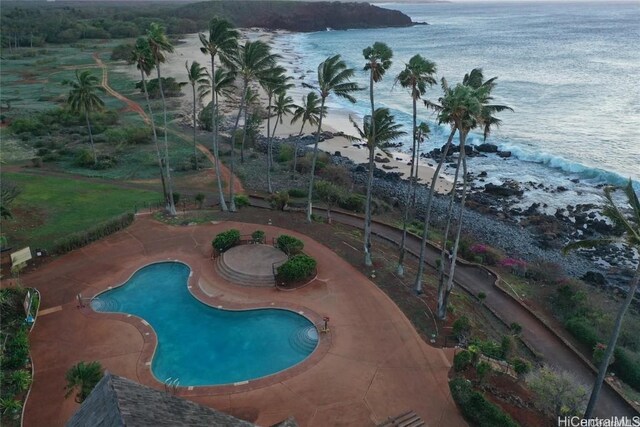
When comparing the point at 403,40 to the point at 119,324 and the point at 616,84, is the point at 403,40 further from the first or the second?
the point at 119,324

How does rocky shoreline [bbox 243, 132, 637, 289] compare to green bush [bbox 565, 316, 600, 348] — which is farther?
rocky shoreline [bbox 243, 132, 637, 289]

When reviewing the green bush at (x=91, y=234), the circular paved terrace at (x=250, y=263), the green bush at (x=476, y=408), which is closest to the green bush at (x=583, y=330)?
the green bush at (x=476, y=408)

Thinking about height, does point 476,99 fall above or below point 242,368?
above

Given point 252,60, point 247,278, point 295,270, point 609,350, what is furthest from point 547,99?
point 609,350

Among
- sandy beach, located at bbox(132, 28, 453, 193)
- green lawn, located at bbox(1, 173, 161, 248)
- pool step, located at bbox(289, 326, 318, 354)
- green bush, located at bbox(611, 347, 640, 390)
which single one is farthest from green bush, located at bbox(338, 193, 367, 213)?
green bush, located at bbox(611, 347, 640, 390)

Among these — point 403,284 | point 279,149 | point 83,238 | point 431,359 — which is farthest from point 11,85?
point 431,359

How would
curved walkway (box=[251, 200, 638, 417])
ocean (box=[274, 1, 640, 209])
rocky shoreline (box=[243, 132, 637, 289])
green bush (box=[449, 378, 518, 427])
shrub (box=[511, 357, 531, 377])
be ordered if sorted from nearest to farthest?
green bush (box=[449, 378, 518, 427]) → shrub (box=[511, 357, 531, 377]) → curved walkway (box=[251, 200, 638, 417]) → rocky shoreline (box=[243, 132, 637, 289]) → ocean (box=[274, 1, 640, 209])

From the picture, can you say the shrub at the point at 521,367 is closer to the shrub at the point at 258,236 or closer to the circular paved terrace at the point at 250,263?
the circular paved terrace at the point at 250,263

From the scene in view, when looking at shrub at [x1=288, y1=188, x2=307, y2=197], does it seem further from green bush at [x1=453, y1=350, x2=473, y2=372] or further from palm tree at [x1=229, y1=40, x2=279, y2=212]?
green bush at [x1=453, y1=350, x2=473, y2=372]
